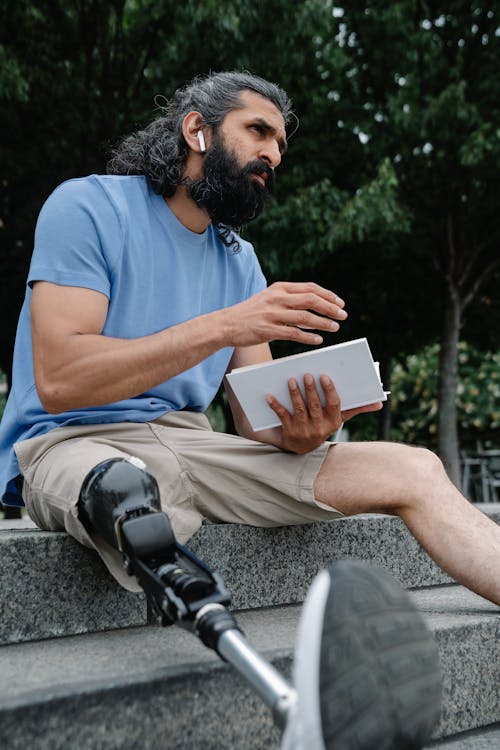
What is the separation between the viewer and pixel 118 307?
8.02 ft

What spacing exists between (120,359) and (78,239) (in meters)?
0.40

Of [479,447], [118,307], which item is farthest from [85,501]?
[479,447]

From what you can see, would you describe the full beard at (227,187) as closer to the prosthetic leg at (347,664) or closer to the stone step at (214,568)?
the stone step at (214,568)

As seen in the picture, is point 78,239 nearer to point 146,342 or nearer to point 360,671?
point 146,342

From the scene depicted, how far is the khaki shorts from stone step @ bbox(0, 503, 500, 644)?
86 millimetres

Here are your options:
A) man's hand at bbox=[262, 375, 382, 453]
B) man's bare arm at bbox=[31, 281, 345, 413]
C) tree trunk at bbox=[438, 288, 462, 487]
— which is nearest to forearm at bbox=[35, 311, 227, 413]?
man's bare arm at bbox=[31, 281, 345, 413]

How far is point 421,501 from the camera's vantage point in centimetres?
229

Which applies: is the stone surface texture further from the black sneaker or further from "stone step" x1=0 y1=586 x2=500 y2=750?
the black sneaker

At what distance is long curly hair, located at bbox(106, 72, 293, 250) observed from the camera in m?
2.70

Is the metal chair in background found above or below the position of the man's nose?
below

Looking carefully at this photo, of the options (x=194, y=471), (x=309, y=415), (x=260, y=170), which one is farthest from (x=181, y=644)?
(x=260, y=170)

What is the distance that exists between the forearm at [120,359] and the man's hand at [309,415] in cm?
28

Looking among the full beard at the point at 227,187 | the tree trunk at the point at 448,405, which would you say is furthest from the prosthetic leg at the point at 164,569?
the tree trunk at the point at 448,405

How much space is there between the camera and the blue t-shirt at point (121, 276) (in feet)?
7.52
